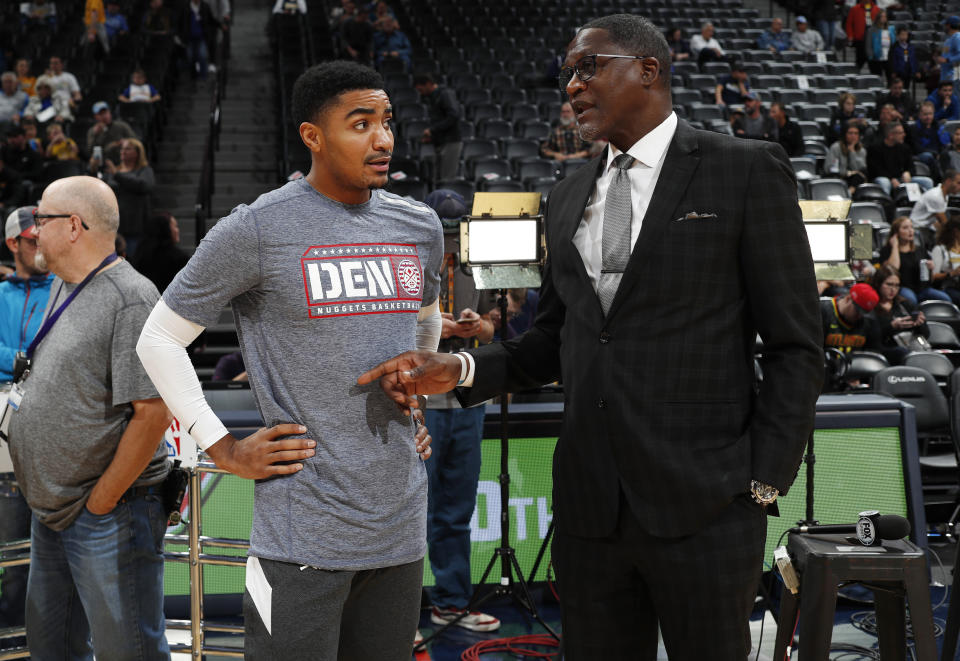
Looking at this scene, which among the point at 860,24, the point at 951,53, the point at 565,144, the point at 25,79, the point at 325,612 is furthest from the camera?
the point at 860,24

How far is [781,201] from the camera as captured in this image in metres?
2.09

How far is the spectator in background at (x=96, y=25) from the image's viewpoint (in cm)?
1406

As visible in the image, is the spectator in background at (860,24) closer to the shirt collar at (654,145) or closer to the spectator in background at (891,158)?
the spectator in background at (891,158)

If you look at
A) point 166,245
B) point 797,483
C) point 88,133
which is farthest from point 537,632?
point 88,133

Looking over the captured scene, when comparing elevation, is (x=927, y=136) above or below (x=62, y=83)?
below

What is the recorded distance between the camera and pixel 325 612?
2049 mm

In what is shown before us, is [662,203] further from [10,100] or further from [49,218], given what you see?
[10,100]

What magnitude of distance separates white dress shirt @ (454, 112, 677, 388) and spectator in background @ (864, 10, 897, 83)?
16384 mm

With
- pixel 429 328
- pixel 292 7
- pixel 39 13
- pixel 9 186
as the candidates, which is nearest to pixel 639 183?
pixel 429 328

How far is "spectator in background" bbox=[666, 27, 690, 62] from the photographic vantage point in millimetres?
15938

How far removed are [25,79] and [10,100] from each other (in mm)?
544

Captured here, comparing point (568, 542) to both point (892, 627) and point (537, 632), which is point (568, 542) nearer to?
point (892, 627)

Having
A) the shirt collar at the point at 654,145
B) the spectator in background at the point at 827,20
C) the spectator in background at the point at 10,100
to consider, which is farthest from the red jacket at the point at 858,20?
the shirt collar at the point at 654,145

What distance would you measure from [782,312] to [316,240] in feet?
3.27
